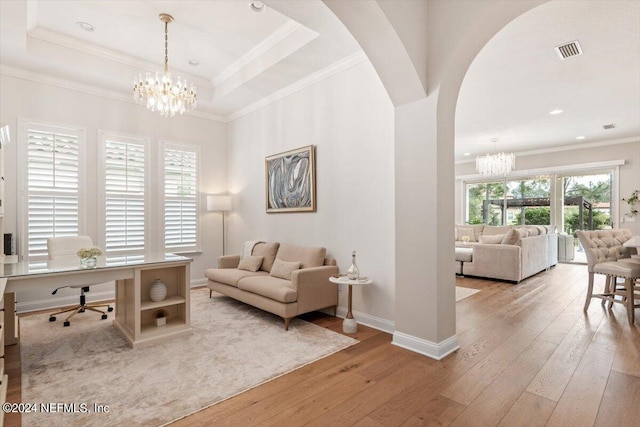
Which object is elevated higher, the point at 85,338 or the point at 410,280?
the point at 410,280

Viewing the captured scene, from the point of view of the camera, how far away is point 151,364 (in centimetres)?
268

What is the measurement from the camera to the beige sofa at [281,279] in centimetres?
348

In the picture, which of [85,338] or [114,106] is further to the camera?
[114,106]

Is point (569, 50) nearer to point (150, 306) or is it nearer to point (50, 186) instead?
point (150, 306)

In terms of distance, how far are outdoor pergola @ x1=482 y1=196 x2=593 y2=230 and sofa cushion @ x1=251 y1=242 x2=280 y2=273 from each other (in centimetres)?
790

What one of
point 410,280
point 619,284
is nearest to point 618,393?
point 410,280

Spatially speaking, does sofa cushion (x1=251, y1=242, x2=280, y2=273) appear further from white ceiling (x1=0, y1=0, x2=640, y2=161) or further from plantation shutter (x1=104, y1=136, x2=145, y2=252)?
white ceiling (x1=0, y1=0, x2=640, y2=161)

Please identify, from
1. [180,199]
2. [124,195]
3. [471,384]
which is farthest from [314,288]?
[124,195]

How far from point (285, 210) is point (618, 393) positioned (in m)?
3.81

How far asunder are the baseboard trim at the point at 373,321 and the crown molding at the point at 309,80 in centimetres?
287

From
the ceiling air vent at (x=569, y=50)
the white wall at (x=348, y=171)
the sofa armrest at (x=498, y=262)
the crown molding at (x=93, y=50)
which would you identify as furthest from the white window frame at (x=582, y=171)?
the crown molding at (x=93, y=50)

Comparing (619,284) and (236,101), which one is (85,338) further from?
(619,284)

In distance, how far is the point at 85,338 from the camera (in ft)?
10.6

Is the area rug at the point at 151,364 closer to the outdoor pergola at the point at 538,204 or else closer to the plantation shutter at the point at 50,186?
the plantation shutter at the point at 50,186
